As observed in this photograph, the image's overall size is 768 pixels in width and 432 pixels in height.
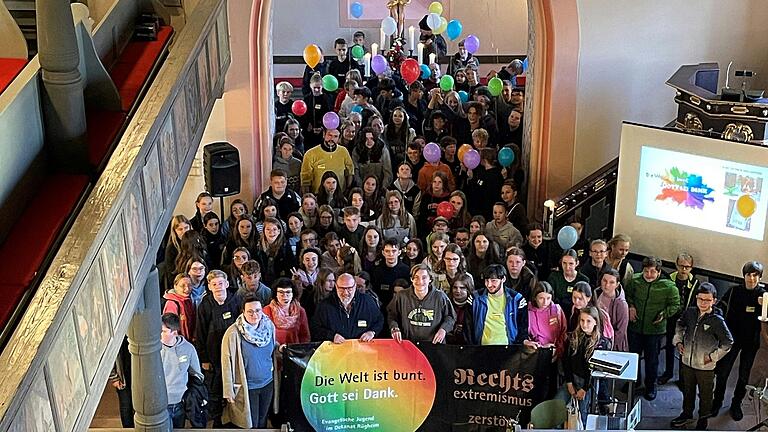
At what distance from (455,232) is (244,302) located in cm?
277

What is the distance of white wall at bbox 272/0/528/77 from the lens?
17.9 metres

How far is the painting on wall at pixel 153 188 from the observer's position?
16.8 feet

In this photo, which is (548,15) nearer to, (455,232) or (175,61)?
(455,232)

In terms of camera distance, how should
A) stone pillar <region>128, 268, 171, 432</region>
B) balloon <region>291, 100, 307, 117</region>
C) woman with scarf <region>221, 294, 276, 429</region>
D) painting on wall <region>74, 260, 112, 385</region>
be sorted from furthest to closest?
balloon <region>291, 100, 307, 117</region> < woman with scarf <region>221, 294, 276, 429</region> < stone pillar <region>128, 268, 171, 432</region> < painting on wall <region>74, 260, 112, 385</region>

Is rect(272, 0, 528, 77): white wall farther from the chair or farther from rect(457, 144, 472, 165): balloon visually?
the chair

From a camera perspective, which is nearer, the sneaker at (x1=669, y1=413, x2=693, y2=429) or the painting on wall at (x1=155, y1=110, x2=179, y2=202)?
the painting on wall at (x1=155, y1=110, x2=179, y2=202)

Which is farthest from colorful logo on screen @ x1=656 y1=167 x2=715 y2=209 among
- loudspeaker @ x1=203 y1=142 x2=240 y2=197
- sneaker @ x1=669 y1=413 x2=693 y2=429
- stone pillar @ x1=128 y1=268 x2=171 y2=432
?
stone pillar @ x1=128 y1=268 x2=171 y2=432

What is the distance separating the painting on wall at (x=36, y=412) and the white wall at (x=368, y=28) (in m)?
14.5

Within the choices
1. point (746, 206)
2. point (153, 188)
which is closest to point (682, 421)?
point (746, 206)

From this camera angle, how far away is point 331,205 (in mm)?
10047

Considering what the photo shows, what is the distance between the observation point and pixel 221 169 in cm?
946

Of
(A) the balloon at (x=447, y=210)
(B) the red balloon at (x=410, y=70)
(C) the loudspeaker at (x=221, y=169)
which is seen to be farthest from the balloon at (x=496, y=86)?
(C) the loudspeaker at (x=221, y=169)

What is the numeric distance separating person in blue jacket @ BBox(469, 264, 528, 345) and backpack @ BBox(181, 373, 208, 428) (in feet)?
6.60

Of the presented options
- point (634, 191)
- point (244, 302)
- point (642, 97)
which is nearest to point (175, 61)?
point (244, 302)
